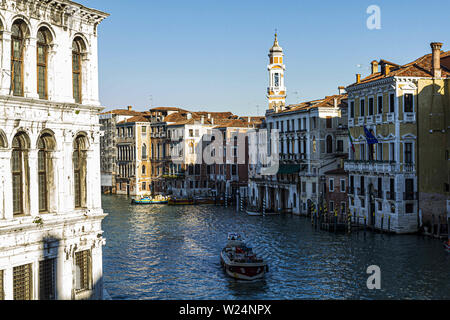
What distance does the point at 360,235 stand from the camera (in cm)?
3447

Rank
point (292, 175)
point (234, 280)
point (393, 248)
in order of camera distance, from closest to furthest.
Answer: point (234, 280), point (393, 248), point (292, 175)

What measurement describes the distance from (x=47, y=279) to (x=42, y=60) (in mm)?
4813

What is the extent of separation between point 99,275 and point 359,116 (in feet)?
91.0

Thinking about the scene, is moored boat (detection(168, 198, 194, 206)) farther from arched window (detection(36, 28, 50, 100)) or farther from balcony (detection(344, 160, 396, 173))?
arched window (detection(36, 28, 50, 100))

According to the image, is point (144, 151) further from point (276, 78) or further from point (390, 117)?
point (390, 117)

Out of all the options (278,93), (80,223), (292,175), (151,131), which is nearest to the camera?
(80,223)

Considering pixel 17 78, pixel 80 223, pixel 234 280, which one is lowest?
pixel 234 280

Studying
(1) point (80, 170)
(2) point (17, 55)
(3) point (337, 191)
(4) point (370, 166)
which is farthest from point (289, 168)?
(2) point (17, 55)

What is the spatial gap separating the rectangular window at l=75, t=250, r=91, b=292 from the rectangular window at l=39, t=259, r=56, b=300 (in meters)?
0.75

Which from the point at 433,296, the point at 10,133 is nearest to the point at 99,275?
the point at 10,133

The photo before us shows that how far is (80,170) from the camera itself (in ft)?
44.5

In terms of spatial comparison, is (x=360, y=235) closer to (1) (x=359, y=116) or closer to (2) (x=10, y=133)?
(1) (x=359, y=116)

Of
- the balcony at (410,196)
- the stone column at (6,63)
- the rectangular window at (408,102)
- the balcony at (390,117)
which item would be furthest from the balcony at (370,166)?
the stone column at (6,63)

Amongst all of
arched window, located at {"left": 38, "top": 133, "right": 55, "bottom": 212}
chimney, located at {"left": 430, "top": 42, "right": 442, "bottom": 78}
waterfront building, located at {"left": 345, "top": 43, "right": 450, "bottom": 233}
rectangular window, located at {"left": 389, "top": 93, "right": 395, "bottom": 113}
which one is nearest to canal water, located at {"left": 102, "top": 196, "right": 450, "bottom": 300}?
waterfront building, located at {"left": 345, "top": 43, "right": 450, "bottom": 233}
